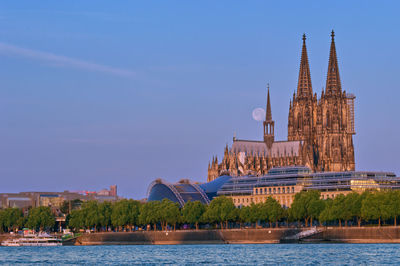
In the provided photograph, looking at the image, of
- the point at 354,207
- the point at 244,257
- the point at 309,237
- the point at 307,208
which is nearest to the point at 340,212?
the point at 354,207

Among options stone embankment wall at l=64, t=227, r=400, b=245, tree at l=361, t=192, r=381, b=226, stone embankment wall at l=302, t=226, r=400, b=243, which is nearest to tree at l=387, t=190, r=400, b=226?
tree at l=361, t=192, r=381, b=226

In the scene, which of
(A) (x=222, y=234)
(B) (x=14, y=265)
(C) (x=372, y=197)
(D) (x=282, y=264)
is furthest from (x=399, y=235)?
(B) (x=14, y=265)

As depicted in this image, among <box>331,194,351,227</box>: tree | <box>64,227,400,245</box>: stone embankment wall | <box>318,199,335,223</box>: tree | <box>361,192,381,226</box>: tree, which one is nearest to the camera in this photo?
<box>64,227,400,245</box>: stone embankment wall

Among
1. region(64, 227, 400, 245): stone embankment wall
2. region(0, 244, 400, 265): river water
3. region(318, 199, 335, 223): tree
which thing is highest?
region(318, 199, 335, 223): tree

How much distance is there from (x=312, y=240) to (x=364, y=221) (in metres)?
19.3

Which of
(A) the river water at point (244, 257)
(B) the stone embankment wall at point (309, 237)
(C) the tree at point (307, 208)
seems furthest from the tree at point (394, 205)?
(A) the river water at point (244, 257)

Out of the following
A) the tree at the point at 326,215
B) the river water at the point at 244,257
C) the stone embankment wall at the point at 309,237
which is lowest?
the river water at the point at 244,257

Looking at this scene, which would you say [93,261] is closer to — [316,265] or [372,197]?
[316,265]

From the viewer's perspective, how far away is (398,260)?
12031cm

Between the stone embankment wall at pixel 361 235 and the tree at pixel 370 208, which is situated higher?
the tree at pixel 370 208

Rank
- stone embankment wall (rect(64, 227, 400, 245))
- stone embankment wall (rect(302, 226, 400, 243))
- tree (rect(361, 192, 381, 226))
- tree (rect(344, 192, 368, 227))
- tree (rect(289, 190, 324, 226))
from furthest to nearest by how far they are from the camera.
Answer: tree (rect(289, 190, 324, 226)) < tree (rect(344, 192, 368, 227)) < tree (rect(361, 192, 381, 226)) < stone embankment wall (rect(64, 227, 400, 245)) < stone embankment wall (rect(302, 226, 400, 243))

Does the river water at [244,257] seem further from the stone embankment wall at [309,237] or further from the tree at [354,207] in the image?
the tree at [354,207]

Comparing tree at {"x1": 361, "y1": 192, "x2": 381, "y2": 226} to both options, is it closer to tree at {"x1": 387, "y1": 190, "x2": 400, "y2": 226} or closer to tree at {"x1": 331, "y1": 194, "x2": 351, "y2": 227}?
tree at {"x1": 387, "y1": 190, "x2": 400, "y2": 226}

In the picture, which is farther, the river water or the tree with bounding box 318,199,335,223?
the tree with bounding box 318,199,335,223
